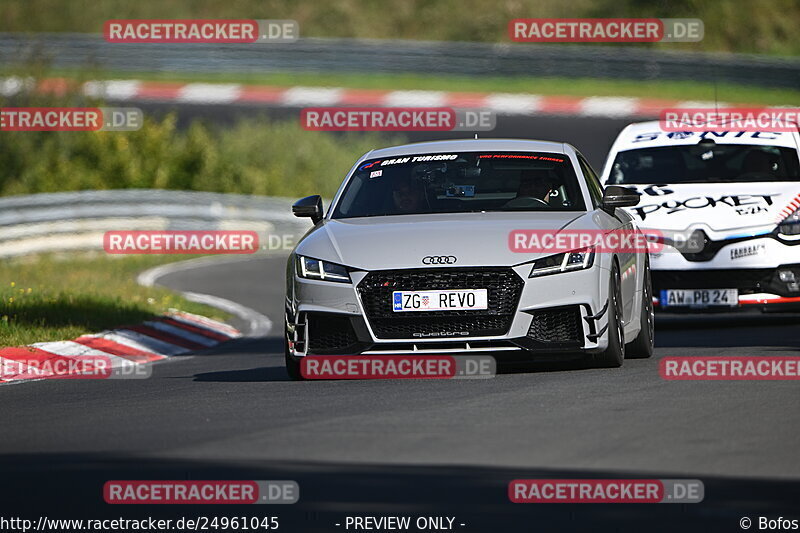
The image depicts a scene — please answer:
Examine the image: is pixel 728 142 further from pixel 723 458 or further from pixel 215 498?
pixel 215 498

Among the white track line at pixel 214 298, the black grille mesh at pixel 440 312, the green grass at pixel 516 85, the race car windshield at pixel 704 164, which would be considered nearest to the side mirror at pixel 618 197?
the black grille mesh at pixel 440 312

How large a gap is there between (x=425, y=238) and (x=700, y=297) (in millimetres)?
4527

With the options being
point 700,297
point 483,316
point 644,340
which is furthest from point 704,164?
point 483,316

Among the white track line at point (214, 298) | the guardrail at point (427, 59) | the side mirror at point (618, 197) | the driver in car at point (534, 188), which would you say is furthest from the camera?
the guardrail at point (427, 59)

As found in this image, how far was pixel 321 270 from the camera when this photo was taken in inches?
391

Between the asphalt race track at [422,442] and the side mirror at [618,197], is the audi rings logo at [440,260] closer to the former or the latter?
the asphalt race track at [422,442]

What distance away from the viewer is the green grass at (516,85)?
3491 centimetres

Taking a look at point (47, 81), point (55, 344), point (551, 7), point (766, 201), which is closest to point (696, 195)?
point (766, 201)

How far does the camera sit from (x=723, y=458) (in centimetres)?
667

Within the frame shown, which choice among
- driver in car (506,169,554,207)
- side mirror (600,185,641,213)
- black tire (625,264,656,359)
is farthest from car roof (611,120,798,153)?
driver in car (506,169,554,207)

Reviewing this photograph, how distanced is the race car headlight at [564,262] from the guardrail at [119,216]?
17.3 metres

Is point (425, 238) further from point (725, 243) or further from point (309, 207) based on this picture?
point (725, 243)

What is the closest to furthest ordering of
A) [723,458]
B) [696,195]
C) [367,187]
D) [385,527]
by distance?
[385,527] < [723,458] < [367,187] < [696,195]

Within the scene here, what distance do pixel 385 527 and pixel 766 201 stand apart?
887cm
